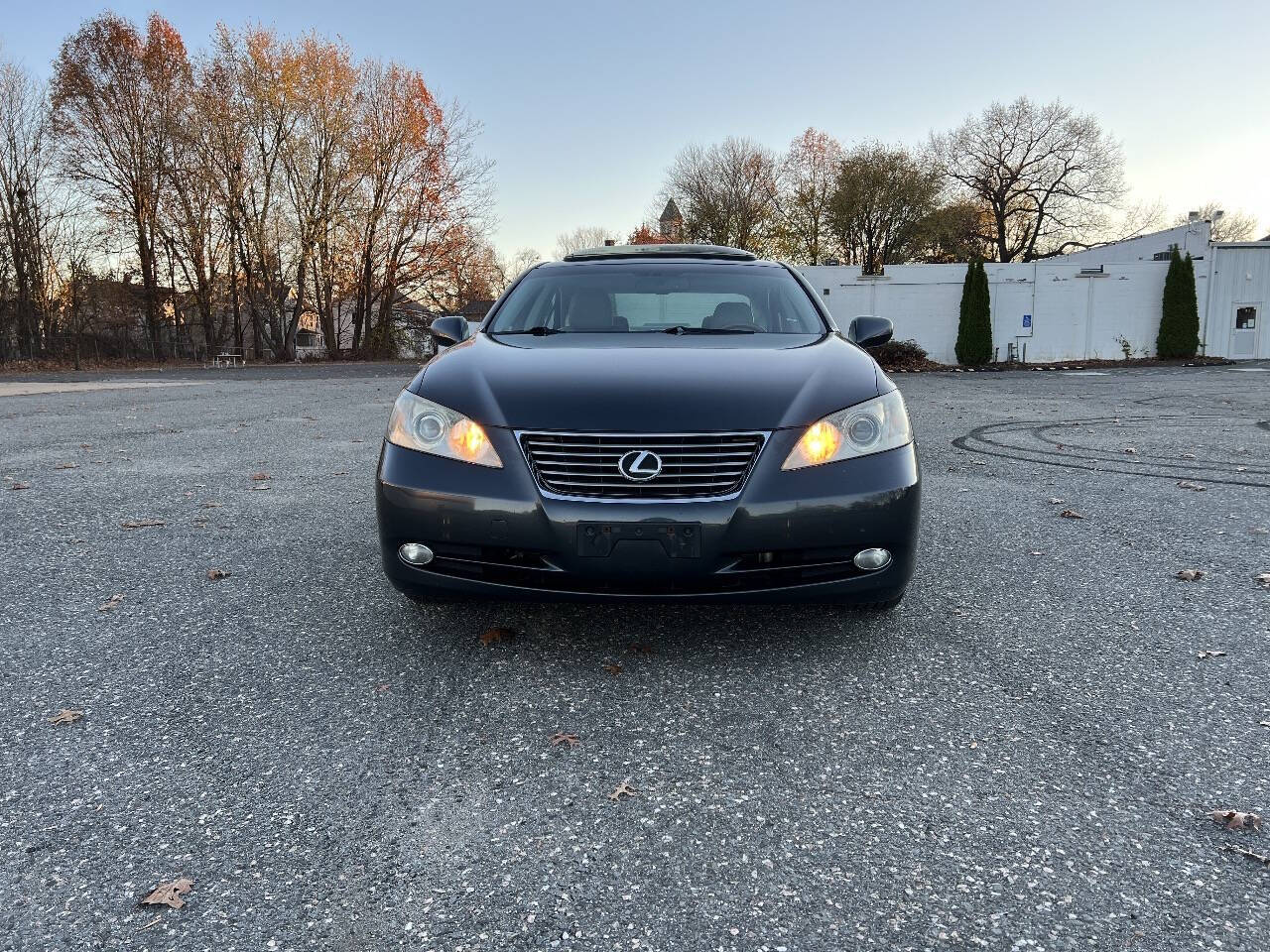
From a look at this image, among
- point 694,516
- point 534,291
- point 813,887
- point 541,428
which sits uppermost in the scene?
point 534,291

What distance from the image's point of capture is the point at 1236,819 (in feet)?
6.45

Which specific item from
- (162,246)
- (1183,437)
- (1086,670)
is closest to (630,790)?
(1086,670)

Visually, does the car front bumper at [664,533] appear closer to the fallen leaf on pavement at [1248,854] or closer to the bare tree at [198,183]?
the fallen leaf on pavement at [1248,854]

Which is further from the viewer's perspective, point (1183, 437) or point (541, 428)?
point (1183, 437)

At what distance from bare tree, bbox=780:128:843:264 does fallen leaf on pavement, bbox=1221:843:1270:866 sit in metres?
42.3

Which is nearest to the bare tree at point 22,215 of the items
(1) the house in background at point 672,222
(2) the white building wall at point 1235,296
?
(1) the house in background at point 672,222

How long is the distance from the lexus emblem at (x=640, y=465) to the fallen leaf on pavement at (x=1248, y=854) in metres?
1.75

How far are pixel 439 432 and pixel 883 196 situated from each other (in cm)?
4110

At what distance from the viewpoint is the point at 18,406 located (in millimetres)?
13391

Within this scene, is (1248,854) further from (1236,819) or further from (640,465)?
(640,465)

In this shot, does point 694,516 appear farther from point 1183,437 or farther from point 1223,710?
point 1183,437

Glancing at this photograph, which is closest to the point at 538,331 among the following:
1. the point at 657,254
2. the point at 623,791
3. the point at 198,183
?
the point at 657,254

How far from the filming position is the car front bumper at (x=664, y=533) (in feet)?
8.61

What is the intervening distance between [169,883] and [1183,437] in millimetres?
10152
